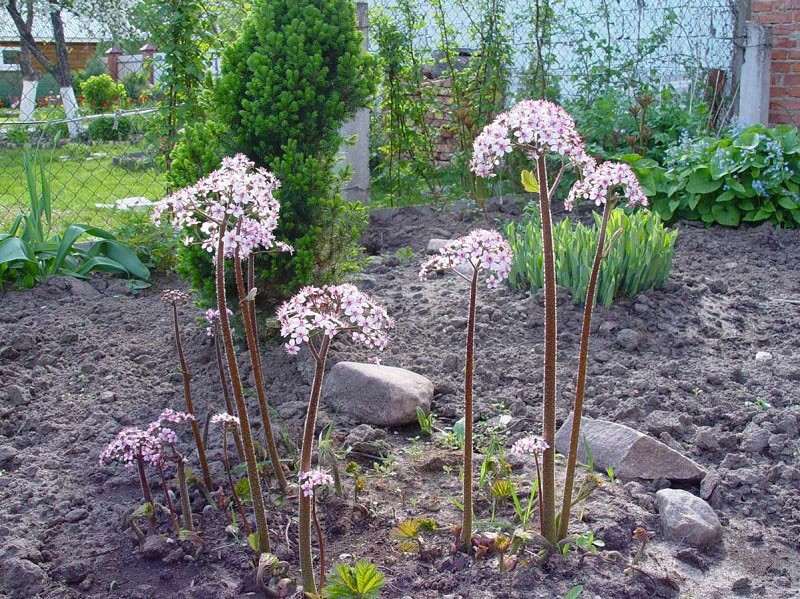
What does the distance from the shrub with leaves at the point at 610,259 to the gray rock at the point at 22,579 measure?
2531mm

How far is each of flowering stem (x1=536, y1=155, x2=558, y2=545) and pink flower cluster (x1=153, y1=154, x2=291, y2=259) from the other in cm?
67

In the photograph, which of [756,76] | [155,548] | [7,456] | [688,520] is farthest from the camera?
[756,76]

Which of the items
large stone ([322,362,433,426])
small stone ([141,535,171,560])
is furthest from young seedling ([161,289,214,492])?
large stone ([322,362,433,426])

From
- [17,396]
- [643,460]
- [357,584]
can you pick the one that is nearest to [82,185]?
[17,396]

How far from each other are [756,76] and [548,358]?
20.2 ft

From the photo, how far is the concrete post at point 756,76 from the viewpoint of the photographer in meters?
7.30

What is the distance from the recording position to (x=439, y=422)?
3254mm

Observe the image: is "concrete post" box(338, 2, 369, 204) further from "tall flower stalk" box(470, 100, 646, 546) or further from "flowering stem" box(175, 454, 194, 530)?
"tall flower stalk" box(470, 100, 646, 546)

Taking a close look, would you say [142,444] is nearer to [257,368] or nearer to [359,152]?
[257,368]

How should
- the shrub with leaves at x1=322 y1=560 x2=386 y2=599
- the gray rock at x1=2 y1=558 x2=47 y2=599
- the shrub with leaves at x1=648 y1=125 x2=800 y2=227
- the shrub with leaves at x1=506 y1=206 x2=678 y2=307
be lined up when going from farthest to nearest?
the shrub with leaves at x1=648 y1=125 x2=800 y2=227
the shrub with leaves at x1=506 y1=206 x2=678 y2=307
the gray rock at x1=2 y1=558 x2=47 y2=599
the shrub with leaves at x1=322 y1=560 x2=386 y2=599

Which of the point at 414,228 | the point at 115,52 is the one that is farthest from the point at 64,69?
the point at 414,228

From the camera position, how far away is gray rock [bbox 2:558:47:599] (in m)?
2.24

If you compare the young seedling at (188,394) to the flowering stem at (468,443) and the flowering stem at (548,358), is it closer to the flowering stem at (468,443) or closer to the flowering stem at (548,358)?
the flowering stem at (468,443)

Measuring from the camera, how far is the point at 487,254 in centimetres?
201
